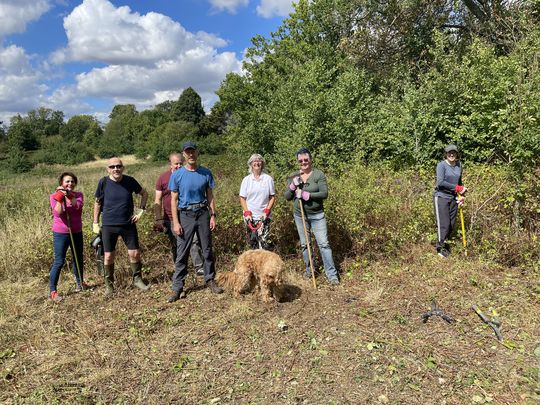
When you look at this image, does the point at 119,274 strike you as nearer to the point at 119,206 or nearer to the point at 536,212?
the point at 119,206

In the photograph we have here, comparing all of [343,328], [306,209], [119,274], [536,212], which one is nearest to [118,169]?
[119,274]

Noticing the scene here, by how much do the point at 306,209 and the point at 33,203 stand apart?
23.2ft

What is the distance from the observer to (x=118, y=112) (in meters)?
78.3

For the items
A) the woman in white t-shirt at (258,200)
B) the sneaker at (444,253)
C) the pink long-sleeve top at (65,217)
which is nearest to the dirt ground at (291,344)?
the sneaker at (444,253)

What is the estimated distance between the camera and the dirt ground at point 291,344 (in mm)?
2998

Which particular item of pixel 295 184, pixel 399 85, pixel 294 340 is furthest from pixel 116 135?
pixel 294 340

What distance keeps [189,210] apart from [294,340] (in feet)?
6.75

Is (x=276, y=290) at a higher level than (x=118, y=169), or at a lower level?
lower

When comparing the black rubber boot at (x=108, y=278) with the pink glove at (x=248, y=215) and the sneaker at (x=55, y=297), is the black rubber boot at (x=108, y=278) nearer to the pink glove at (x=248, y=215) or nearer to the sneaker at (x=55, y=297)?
the sneaker at (x=55, y=297)

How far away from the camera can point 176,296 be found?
4.79m

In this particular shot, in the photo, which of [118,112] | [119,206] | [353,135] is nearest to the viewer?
[119,206]

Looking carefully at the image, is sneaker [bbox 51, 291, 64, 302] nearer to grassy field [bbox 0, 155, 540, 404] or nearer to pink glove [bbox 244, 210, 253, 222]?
grassy field [bbox 0, 155, 540, 404]

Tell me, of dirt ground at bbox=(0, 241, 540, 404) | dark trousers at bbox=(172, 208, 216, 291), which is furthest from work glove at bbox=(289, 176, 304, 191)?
dirt ground at bbox=(0, 241, 540, 404)

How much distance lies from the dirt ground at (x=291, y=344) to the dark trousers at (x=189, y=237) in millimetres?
360
